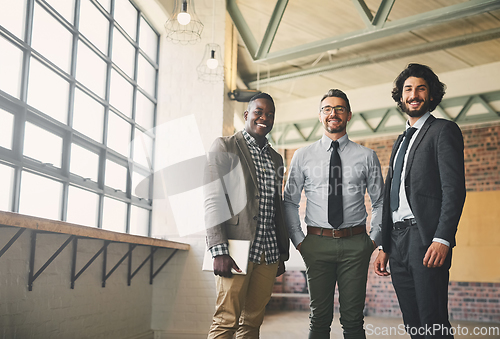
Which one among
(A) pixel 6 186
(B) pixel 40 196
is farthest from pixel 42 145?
(A) pixel 6 186

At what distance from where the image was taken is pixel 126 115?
15.3ft

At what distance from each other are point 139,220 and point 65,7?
2.29 metres

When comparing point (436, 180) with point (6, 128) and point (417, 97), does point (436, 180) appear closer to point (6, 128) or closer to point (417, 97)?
point (417, 97)

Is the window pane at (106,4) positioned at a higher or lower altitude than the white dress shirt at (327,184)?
higher

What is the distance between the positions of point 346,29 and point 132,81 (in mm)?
3049

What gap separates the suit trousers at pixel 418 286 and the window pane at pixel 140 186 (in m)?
3.29

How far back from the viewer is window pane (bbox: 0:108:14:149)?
283 cm

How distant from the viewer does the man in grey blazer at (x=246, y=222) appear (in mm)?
2109

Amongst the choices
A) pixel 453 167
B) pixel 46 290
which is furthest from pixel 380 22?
pixel 46 290

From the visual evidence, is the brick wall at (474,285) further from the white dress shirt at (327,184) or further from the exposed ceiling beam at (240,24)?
the white dress shirt at (327,184)

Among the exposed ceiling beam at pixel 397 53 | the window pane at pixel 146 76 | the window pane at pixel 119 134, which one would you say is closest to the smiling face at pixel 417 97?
the window pane at pixel 119 134

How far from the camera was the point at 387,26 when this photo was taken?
15.0 ft

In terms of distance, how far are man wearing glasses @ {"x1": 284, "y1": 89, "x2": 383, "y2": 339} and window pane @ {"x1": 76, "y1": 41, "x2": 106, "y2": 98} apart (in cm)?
223

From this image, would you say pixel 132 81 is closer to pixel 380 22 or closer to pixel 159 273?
pixel 159 273
